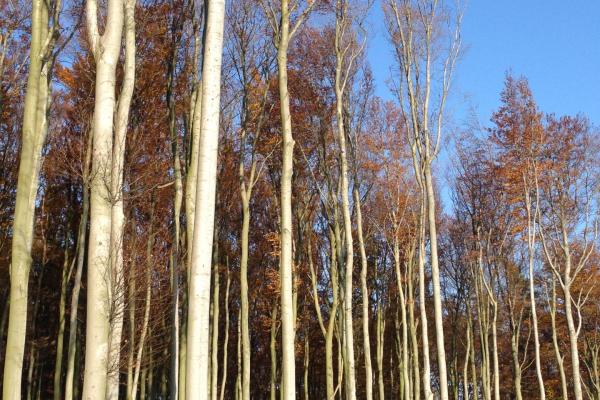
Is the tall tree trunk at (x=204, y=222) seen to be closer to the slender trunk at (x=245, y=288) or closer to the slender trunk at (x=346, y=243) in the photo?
the slender trunk at (x=346, y=243)

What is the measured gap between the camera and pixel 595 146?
20312 millimetres

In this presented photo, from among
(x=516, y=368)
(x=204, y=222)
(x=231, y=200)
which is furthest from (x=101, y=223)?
(x=516, y=368)

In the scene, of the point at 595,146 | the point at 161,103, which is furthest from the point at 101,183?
the point at 595,146

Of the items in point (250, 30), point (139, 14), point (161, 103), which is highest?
point (250, 30)

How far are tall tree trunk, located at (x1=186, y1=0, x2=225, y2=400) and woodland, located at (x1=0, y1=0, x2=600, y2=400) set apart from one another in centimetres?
2

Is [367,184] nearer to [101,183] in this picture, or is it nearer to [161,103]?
[161,103]

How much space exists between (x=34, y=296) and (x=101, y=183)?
51.2ft

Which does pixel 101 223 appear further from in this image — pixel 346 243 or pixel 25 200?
pixel 346 243

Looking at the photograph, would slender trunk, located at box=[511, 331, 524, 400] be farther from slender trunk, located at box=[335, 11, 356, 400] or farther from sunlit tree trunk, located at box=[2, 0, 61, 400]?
sunlit tree trunk, located at box=[2, 0, 61, 400]

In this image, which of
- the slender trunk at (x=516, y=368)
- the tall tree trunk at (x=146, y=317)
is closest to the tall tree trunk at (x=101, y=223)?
the tall tree trunk at (x=146, y=317)

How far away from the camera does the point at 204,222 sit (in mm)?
6012

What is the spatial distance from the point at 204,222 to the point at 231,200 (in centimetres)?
1559

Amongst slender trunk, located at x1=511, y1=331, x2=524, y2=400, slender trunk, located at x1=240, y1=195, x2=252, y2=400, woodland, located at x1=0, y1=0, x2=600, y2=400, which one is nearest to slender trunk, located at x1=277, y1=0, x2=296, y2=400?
woodland, located at x1=0, y1=0, x2=600, y2=400

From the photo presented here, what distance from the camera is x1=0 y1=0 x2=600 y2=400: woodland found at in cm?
740
